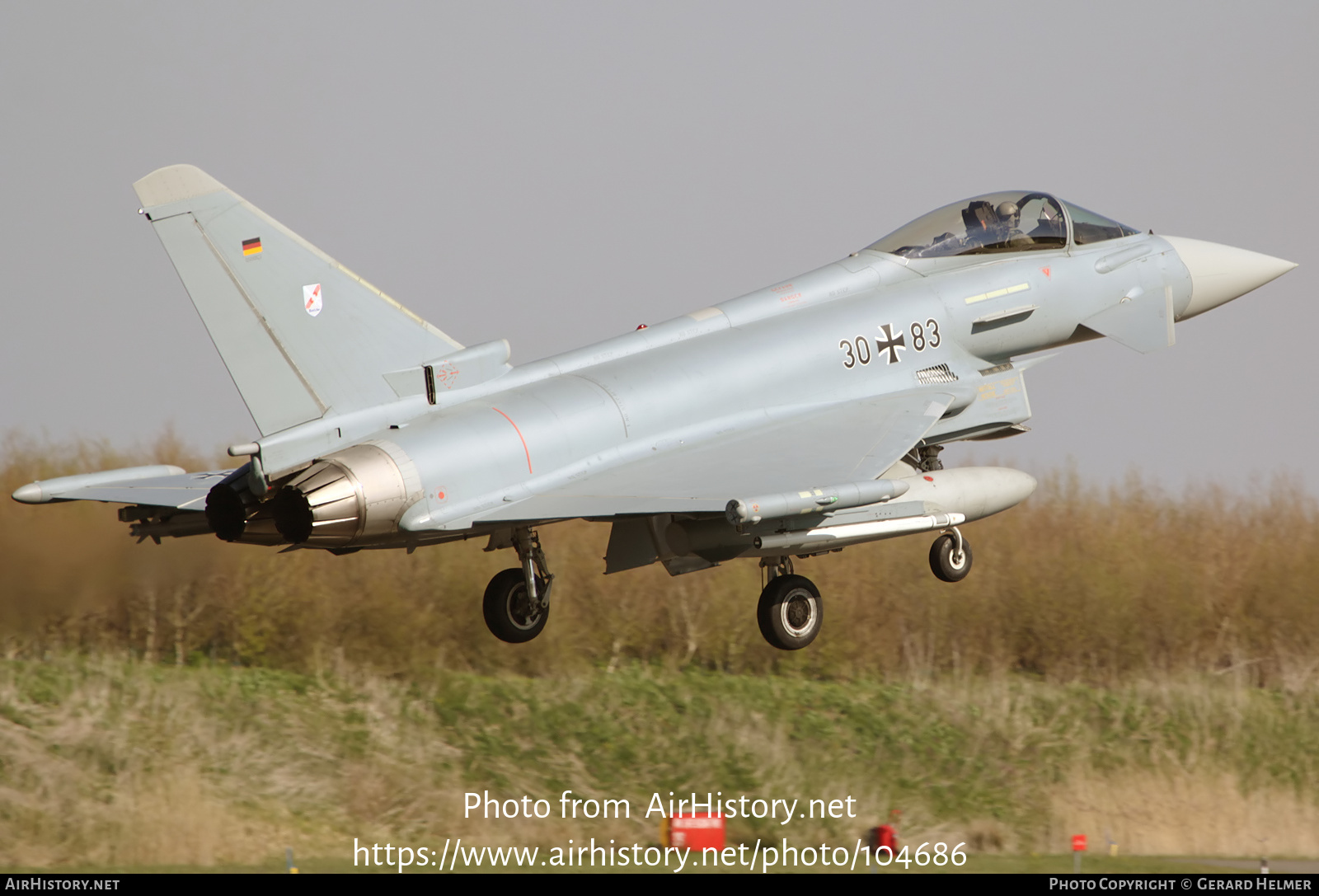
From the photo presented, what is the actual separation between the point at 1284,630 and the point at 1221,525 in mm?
3237

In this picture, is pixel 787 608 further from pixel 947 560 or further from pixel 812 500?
pixel 812 500

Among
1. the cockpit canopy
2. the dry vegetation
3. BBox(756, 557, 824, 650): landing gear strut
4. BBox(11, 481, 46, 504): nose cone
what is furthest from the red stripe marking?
the dry vegetation

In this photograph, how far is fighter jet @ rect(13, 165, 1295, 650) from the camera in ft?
36.0

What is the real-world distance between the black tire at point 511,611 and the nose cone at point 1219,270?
8.05 m

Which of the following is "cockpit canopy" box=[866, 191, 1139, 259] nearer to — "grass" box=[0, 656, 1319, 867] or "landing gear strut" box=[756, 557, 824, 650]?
"landing gear strut" box=[756, 557, 824, 650]

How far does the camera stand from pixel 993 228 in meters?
15.0

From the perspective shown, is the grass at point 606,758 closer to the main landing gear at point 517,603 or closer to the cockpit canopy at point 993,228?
the main landing gear at point 517,603

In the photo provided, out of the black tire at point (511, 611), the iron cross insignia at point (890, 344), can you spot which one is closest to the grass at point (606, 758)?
the black tire at point (511, 611)

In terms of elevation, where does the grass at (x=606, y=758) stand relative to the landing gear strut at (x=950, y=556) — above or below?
below

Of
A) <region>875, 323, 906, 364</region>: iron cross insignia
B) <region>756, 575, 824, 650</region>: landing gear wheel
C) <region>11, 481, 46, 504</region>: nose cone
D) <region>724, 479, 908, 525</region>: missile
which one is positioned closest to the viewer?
<region>724, 479, 908, 525</region>: missile

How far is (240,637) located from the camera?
27.9 meters

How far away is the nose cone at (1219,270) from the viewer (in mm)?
15797

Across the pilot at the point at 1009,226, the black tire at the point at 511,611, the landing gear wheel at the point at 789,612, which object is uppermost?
the pilot at the point at 1009,226

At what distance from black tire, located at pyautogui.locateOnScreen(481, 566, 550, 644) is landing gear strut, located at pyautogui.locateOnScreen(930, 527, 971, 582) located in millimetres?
4170
